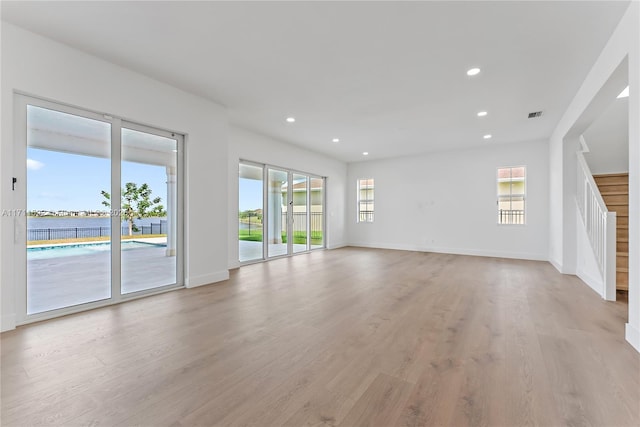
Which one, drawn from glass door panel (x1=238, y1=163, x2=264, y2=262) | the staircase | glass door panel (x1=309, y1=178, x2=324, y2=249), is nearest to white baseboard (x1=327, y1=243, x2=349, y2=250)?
glass door panel (x1=309, y1=178, x2=324, y2=249)

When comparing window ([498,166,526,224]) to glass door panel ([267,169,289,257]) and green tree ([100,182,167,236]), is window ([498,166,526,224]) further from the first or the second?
green tree ([100,182,167,236])

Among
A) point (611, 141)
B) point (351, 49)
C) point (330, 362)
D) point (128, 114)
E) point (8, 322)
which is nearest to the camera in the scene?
point (330, 362)

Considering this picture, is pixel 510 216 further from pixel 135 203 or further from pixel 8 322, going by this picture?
pixel 8 322

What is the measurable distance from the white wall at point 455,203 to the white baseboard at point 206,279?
5497 mm

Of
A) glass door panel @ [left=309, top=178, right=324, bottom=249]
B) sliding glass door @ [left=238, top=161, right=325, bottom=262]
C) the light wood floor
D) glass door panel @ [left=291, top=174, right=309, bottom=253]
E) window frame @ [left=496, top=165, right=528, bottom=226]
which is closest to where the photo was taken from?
the light wood floor

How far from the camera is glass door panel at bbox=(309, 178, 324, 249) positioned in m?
8.11

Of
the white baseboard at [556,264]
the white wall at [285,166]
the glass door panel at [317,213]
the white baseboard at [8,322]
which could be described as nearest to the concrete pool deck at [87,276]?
the white baseboard at [8,322]

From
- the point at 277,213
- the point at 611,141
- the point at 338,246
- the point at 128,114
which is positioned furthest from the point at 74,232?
the point at 611,141

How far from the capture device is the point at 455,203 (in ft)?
24.9

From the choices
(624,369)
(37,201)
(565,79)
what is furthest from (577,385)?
(37,201)

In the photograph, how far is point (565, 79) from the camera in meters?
3.60

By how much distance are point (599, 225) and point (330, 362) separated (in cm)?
434

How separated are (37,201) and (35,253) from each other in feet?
1.78

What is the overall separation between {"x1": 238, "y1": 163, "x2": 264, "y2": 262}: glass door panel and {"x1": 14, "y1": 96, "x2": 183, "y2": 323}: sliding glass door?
1840 mm
